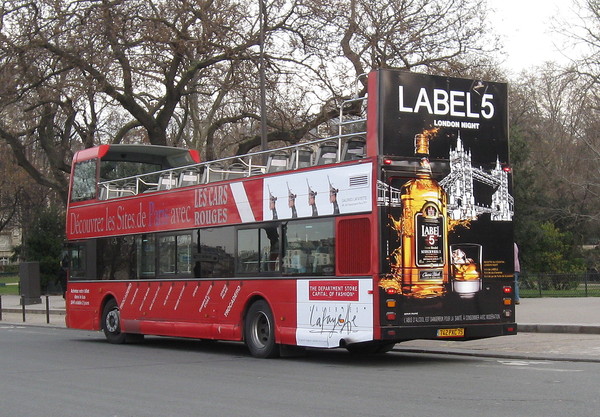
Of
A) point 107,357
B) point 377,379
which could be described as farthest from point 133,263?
point 377,379

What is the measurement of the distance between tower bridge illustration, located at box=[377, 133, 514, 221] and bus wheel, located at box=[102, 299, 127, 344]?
951 cm

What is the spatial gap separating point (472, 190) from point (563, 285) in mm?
15682

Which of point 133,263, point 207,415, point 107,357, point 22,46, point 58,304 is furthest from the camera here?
point 58,304

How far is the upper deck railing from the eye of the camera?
14.5 metres

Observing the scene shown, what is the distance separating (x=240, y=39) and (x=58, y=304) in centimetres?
1672

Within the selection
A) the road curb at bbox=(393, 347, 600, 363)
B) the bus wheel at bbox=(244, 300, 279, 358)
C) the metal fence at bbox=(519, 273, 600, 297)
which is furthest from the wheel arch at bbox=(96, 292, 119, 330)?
the metal fence at bbox=(519, 273, 600, 297)

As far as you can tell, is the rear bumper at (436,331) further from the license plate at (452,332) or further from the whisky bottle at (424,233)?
the whisky bottle at (424,233)

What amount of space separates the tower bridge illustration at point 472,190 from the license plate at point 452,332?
Result: 175 centimetres

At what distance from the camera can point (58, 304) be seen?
3897cm

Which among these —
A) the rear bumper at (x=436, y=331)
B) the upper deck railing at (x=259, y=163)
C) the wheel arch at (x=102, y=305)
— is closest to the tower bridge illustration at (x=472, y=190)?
the upper deck railing at (x=259, y=163)

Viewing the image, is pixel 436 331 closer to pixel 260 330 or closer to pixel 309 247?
pixel 309 247

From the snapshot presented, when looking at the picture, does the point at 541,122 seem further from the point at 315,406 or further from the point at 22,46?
the point at 315,406
